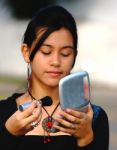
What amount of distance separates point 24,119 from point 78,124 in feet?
0.64

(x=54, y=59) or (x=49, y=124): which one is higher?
(x=54, y=59)

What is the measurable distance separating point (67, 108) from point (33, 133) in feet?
0.82

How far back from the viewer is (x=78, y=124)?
2.19 meters

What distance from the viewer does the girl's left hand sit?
7.04 feet

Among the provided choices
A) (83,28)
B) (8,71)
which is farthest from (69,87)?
(83,28)

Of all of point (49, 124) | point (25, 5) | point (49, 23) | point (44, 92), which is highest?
point (49, 23)

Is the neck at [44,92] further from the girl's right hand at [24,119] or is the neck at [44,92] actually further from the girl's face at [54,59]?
the girl's right hand at [24,119]

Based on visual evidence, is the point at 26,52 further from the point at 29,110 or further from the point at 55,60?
the point at 29,110

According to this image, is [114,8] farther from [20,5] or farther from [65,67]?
[65,67]

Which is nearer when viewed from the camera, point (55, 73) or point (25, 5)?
point (55, 73)

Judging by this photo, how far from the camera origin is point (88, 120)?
2.23 metres

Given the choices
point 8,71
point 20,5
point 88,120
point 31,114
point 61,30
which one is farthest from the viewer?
point 8,71

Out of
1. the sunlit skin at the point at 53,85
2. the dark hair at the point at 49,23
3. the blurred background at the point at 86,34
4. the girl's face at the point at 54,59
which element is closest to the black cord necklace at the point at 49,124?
the sunlit skin at the point at 53,85

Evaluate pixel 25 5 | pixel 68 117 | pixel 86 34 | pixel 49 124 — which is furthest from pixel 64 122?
pixel 86 34
